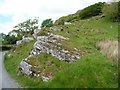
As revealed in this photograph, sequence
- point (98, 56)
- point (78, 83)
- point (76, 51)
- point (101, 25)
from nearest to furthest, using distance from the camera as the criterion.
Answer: point (78, 83) → point (98, 56) → point (76, 51) → point (101, 25)

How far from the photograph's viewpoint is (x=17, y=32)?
397ft

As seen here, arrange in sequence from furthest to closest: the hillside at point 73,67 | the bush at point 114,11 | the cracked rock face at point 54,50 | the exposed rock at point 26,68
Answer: the bush at point 114,11 < the cracked rock face at point 54,50 < the exposed rock at point 26,68 < the hillside at point 73,67

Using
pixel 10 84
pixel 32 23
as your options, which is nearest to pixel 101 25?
pixel 10 84

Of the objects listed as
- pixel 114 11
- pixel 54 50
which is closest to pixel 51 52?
pixel 54 50

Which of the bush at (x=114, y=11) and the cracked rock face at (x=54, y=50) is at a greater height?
the bush at (x=114, y=11)

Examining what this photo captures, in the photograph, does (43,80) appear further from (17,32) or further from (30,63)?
(17,32)

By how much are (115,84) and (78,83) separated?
2.62 m

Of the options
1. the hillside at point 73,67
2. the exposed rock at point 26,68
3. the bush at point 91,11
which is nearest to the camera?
the hillside at point 73,67

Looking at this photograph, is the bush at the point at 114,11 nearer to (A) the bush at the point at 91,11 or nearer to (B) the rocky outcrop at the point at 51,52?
(A) the bush at the point at 91,11

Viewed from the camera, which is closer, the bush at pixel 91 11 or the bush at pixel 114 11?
the bush at pixel 114 11

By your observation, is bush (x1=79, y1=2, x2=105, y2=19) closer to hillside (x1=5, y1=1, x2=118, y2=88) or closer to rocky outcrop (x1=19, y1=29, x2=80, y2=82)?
hillside (x1=5, y1=1, x2=118, y2=88)

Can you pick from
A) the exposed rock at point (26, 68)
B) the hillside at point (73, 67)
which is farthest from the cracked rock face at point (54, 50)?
the exposed rock at point (26, 68)

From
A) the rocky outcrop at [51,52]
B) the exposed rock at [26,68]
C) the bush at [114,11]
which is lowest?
the exposed rock at [26,68]

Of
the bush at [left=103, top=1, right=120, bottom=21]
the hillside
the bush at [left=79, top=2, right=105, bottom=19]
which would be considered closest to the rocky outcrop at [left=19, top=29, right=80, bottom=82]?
the hillside
